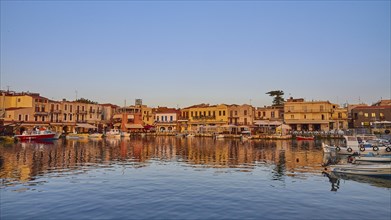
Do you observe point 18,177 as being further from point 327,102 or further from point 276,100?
point 276,100

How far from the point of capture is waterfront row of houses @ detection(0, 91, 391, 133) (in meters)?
81.9

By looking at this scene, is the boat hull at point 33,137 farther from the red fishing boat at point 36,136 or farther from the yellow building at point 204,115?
the yellow building at point 204,115

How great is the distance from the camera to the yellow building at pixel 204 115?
308ft

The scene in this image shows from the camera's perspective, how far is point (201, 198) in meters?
15.9

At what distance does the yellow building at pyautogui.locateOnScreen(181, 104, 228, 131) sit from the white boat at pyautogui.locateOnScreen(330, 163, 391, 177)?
2741 inches

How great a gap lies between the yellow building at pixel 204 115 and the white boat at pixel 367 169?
228 feet

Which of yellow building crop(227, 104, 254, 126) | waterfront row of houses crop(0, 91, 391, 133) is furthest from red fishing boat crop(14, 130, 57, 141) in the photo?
yellow building crop(227, 104, 254, 126)

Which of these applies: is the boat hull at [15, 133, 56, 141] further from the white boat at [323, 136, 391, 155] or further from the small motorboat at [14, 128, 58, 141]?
the white boat at [323, 136, 391, 155]

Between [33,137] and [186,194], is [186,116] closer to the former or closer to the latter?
[33,137]

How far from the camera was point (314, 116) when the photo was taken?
84625 mm

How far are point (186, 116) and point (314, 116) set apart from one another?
39476 millimetres

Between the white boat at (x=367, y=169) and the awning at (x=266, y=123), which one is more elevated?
the awning at (x=266, y=123)

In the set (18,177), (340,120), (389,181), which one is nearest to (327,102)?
(340,120)

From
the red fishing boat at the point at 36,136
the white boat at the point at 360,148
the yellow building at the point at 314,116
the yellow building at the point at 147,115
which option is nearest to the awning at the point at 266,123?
the yellow building at the point at 314,116
